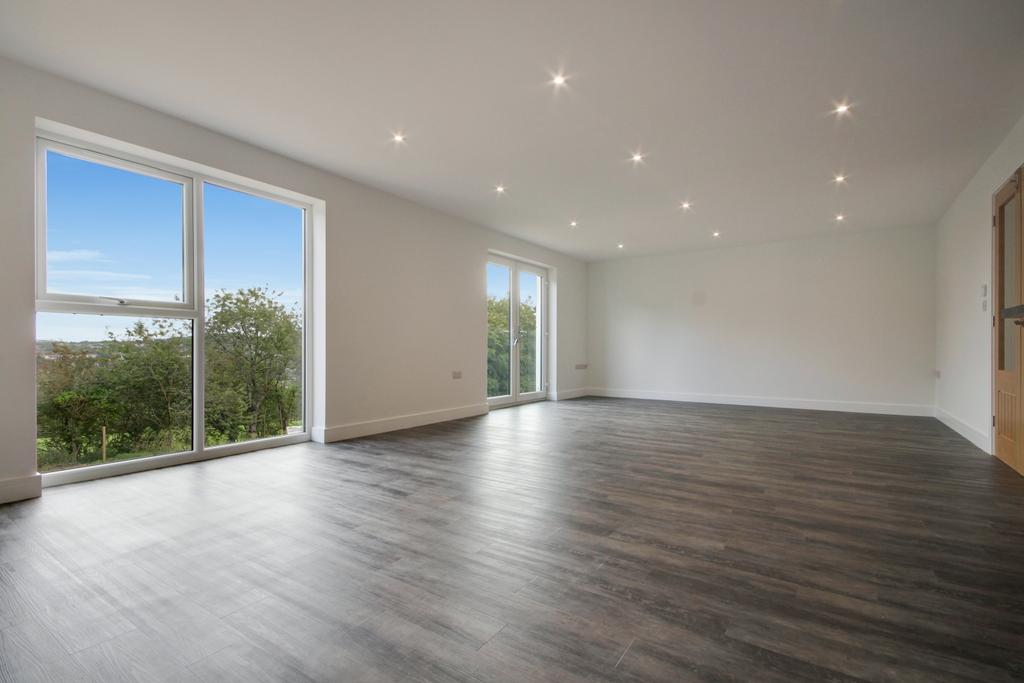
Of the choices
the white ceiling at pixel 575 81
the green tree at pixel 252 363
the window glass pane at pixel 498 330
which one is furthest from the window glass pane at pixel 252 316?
the window glass pane at pixel 498 330

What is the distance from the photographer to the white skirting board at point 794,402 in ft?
22.4

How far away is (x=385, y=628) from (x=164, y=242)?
373 centimetres

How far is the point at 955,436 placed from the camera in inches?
203

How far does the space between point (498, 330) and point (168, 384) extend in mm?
4546

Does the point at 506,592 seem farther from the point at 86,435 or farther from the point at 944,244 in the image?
the point at 944,244

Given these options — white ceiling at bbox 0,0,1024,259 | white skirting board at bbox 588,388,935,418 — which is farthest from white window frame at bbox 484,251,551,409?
white ceiling at bbox 0,0,1024,259

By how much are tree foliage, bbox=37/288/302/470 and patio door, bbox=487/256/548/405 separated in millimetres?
3223

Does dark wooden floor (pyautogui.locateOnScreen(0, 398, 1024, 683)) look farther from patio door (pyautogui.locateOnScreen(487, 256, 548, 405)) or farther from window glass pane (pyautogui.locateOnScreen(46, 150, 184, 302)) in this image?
patio door (pyautogui.locateOnScreen(487, 256, 548, 405))

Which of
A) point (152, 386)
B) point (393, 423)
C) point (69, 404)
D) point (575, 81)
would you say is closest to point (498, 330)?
point (393, 423)

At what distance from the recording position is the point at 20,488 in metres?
2.98

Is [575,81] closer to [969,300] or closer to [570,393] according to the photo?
[969,300]

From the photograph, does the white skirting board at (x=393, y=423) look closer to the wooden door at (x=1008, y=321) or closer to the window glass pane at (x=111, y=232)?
the window glass pane at (x=111, y=232)

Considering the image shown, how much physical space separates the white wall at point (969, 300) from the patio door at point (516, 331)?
18.1 ft

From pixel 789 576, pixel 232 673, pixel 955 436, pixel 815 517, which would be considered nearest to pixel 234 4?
pixel 232 673
